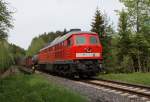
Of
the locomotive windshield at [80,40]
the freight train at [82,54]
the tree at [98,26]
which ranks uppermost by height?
the tree at [98,26]

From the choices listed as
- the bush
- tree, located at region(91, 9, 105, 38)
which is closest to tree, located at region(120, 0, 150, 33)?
tree, located at region(91, 9, 105, 38)

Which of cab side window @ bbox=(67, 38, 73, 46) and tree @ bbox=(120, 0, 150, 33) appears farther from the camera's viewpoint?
tree @ bbox=(120, 0, 150, 33)

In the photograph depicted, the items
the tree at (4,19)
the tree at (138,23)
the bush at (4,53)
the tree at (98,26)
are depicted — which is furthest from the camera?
the tree at (138,23)

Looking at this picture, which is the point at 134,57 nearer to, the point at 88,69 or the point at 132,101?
the point at 88,69

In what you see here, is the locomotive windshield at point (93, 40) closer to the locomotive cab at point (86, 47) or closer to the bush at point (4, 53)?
the locomotive cab at point (86, 47)

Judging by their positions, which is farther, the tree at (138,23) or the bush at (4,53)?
the tree at (138,23)

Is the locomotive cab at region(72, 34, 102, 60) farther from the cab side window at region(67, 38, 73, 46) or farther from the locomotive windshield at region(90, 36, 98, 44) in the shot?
the cab side window at region(67, 38, 73, 46)

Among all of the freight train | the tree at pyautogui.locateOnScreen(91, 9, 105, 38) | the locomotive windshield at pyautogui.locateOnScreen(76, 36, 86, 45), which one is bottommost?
the freight train

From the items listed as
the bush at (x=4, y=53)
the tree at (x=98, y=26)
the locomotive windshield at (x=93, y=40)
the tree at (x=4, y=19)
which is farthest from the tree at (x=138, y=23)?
the tree at (x=4, y=19)

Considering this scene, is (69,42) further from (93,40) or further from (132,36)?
(132,36)

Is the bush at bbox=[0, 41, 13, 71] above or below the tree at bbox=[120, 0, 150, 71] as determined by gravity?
below

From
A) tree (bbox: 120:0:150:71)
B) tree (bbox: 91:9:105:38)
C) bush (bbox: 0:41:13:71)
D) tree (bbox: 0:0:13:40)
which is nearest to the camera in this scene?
tree (bbox: 0:0:13:40)

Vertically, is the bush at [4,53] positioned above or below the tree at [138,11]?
below

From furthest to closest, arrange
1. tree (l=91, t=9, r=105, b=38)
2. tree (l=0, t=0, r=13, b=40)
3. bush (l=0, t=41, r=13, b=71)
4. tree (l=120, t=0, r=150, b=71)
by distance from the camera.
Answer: tree (l=120, t=0, r=150, b=71)
tree (l=91, t=9, r=105, b=38)
bush (l=0, t=41, r=13, b=71)
tree (l=0, t=0, r=13, b=40)
